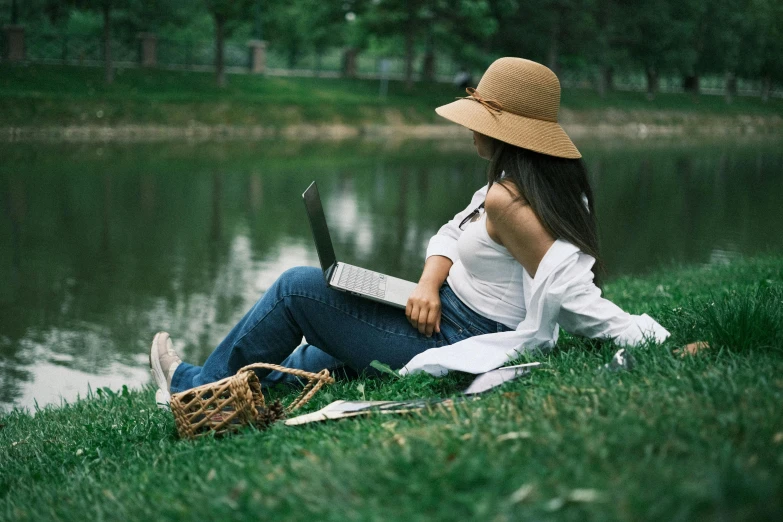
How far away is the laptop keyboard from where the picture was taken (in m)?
3.40

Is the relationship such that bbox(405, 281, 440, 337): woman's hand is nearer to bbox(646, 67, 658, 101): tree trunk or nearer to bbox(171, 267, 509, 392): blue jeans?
bbox(171, 267, 509, 392): blue jeans

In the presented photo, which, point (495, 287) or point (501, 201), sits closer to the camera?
point (501, 201)

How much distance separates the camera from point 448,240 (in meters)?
3.70

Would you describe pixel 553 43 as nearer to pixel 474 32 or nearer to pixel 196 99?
pixel 474 32

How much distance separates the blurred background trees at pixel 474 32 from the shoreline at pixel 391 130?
10.7 ft

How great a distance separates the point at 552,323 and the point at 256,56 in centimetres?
3318

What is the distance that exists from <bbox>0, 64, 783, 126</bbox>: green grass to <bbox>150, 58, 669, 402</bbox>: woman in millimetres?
20769

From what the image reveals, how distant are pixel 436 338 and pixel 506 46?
130 ft

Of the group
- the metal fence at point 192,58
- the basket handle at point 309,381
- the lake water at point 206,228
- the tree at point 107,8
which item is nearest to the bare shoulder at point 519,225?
the basket handle at point 309,381

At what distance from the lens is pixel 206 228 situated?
39.2ft

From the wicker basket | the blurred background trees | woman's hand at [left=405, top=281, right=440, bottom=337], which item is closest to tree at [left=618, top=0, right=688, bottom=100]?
the blurred background trees

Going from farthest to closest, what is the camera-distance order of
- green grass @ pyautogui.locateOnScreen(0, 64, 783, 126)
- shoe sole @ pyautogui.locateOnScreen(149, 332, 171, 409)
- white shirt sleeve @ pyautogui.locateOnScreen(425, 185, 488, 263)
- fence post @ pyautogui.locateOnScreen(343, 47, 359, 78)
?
fence post @ pyautogui.locateOnScreen(343, 47, 359, 78) → green grass @ pyautogui.locateOnScreen(0, 64, 783, 126) → shoe sole @ pyautogui.locateOnScreen(149, 332, 171, 409) → white shirt sleeve @ pyautogui.locateOnScreen(425, 185, 488, 263)

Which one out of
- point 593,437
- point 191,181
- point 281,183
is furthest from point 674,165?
point 593,437

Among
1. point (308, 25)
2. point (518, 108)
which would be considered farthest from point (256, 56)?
point (518, 108)
